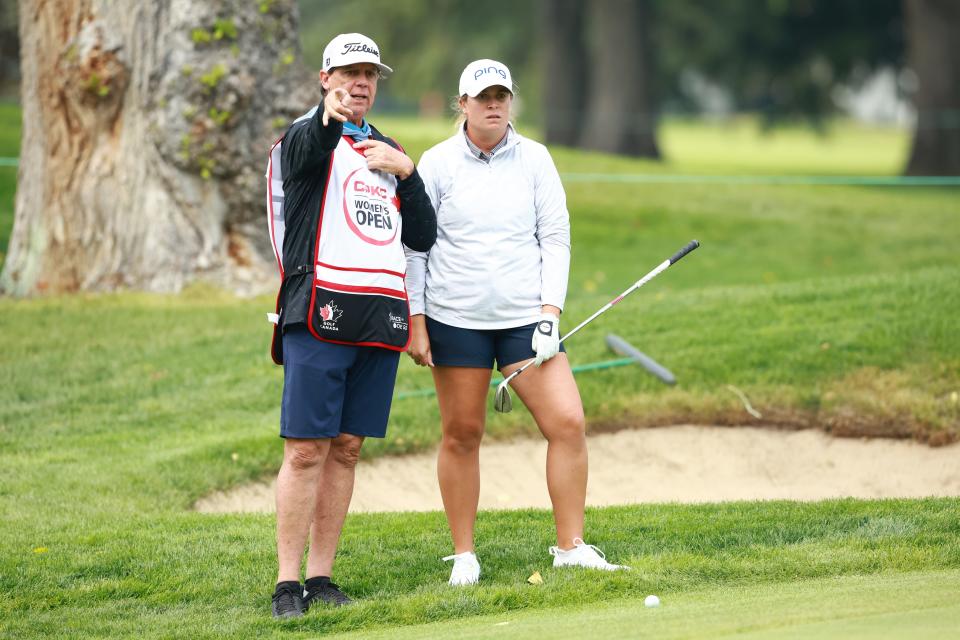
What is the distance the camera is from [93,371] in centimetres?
1045

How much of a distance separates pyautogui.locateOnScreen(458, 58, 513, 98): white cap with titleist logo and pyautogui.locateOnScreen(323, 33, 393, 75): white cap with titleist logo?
0.48 meters

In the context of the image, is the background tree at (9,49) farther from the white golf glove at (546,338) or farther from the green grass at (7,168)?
the white golf glove at (546,338)

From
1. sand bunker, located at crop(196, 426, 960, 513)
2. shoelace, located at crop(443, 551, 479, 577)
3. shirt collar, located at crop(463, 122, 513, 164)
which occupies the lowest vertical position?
sand bunker, located at crop(196, 426, 960, 513)

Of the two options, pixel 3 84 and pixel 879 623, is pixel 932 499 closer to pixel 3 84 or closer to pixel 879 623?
pixel 879 623

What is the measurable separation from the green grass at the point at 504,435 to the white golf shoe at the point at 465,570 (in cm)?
9

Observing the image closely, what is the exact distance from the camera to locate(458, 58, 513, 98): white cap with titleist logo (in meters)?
5.71

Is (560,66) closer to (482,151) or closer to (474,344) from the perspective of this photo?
(482,151)

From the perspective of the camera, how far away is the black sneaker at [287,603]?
5.55 metres

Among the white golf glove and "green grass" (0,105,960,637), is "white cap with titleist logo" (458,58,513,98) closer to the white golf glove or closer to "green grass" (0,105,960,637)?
the white golf glove

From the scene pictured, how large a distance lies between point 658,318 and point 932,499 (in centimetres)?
425

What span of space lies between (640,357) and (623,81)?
21.4 m

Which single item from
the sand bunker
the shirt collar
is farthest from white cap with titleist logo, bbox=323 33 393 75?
the sand bunker

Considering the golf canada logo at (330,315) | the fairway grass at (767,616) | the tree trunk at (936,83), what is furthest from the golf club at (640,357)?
the tree trunk at (936,83)

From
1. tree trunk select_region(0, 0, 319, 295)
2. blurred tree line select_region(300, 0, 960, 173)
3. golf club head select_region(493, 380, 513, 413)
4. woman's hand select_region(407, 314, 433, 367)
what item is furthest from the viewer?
blurred tree line select_region(300, 0, 960, 173)
